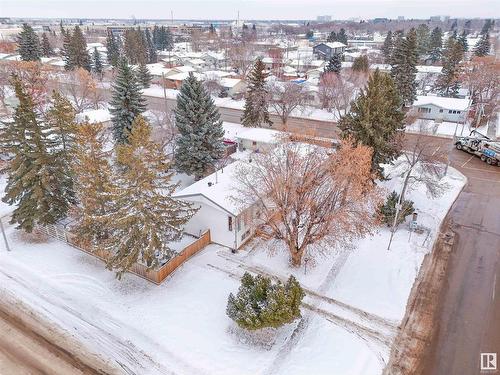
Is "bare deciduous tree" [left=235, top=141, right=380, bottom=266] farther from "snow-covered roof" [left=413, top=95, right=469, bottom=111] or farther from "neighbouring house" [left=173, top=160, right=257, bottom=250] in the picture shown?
"snow-covered roof" [left=413, top=95, right=469, bottom=111]

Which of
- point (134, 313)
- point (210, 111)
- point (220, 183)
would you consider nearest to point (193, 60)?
point (210, 111)

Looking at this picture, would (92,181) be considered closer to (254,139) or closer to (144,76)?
(254,139)

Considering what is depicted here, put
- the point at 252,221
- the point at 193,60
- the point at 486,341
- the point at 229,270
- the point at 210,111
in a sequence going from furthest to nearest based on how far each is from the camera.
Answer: the point at 193,60, the point at 210,111, the point at 252,221, the point at 229,270, the point at 486,341

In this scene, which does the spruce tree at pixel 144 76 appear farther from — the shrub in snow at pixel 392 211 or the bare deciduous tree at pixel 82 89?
the shrub in snow at pixel 392 211

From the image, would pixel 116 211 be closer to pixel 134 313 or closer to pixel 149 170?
pixel 149 170

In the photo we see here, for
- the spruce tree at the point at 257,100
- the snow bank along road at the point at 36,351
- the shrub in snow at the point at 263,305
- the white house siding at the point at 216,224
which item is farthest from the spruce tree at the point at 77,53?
the shrub in snow at the point at 263,305
